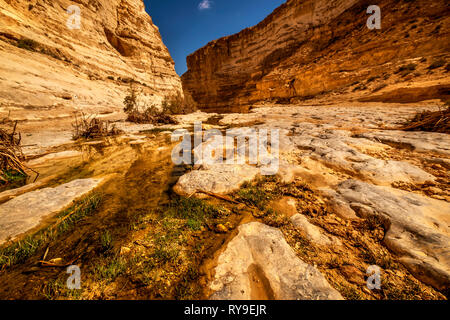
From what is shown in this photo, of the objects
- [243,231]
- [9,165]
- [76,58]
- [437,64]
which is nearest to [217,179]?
[243,231]

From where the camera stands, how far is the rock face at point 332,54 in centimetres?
1194

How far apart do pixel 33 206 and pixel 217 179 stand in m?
2.15

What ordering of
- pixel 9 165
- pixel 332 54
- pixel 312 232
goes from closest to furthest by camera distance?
pixel 312 232, pixel 9 165, pixel 332 54

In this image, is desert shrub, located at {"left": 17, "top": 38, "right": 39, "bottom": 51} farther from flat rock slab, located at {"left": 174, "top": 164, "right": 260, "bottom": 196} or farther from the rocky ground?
flat rock slab, located at {"left": 174, "top": 164, "right": 260, "bottom": 196}

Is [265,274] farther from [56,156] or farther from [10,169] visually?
[56,156]

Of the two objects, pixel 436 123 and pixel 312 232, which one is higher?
pixel 436 123

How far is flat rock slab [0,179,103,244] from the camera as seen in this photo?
1.49 m

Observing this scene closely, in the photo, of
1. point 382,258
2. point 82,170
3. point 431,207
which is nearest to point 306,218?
point 382,258

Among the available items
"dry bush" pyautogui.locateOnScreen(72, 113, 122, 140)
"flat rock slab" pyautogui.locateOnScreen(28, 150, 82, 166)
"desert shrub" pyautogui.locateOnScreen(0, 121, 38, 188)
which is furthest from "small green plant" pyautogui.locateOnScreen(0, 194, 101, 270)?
"dry bush" pyautogui.locateOnScreen(72, 113, 122, 140)

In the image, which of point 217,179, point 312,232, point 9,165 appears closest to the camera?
point 312,232

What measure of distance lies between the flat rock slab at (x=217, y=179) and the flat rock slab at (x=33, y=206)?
1.30 meters

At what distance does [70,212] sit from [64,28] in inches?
738

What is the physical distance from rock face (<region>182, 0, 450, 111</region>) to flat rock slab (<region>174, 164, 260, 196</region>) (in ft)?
42.0

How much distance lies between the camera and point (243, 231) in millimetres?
1477
